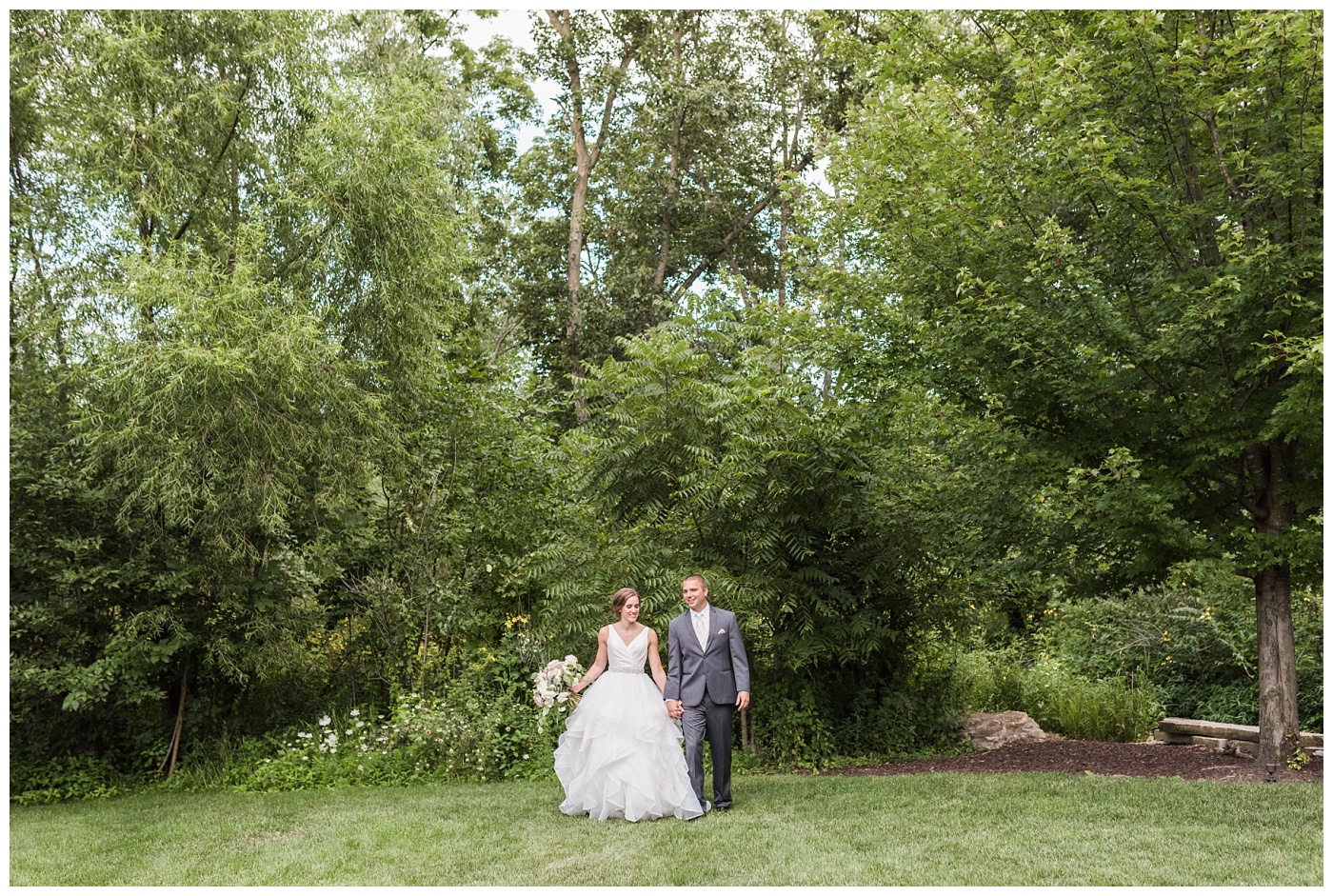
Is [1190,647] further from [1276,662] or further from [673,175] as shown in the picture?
[673,175]

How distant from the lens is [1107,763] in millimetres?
8422

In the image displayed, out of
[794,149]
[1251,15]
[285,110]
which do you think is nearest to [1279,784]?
[1251,15]

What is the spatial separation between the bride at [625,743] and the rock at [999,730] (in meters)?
4.49

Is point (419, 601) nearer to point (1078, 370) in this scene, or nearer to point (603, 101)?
point (1078, 370)

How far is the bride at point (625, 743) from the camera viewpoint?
6.41m

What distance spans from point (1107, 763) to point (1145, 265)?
167 inches

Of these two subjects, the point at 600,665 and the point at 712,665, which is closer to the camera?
the point at 712,665

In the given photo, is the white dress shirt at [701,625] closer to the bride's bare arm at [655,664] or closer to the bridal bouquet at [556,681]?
the bride's bare arm at [655,664]

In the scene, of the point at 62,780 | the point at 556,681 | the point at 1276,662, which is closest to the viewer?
the point at 1276,662

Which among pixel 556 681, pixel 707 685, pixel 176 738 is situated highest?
pixel 707 685

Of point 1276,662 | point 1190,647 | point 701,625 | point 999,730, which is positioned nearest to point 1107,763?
point 999,730

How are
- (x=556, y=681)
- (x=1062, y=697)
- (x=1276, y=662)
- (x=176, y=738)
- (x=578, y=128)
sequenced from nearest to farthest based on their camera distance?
(x=1276, y=662) < (x=556, y=681) < (x=176, y=738) < (x=1062, y=697) < (x=578, y=128)

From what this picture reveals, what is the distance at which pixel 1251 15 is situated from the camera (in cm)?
603

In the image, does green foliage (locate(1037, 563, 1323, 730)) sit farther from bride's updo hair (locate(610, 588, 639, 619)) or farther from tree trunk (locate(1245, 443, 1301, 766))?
bride's updo hair (locate(610, 588, 639, 619))
